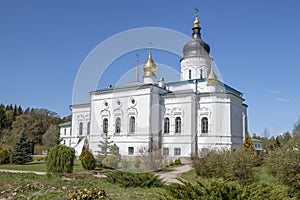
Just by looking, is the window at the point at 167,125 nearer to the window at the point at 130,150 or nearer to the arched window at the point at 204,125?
the arched window at the point at 204,125

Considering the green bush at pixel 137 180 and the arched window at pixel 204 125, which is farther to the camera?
the arched window at pixel 204 125

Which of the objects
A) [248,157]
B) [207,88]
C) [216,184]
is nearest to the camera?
[216,184]

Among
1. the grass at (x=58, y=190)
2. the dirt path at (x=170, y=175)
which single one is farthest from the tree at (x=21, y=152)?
the grass at (x=58, y=190)

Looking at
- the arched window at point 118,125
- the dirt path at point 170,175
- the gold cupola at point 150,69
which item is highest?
the gold cupola at point 150,69

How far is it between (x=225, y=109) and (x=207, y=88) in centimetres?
283

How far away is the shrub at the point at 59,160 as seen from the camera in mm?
12820

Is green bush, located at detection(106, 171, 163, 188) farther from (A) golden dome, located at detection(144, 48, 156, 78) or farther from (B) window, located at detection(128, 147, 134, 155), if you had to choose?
(A) golden dome, located at detection(144, 48, 156, 78)

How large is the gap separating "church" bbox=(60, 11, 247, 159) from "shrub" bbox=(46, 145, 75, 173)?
11.1m

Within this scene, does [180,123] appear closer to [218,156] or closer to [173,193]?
[218,156]

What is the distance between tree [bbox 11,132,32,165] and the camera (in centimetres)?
2168

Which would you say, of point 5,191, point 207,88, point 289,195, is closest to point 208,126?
point 207,88

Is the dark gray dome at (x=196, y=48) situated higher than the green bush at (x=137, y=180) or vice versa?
the dark gray dome at (x=196, y=48)

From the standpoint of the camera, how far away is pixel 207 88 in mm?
26969

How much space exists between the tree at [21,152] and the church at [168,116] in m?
6.93
